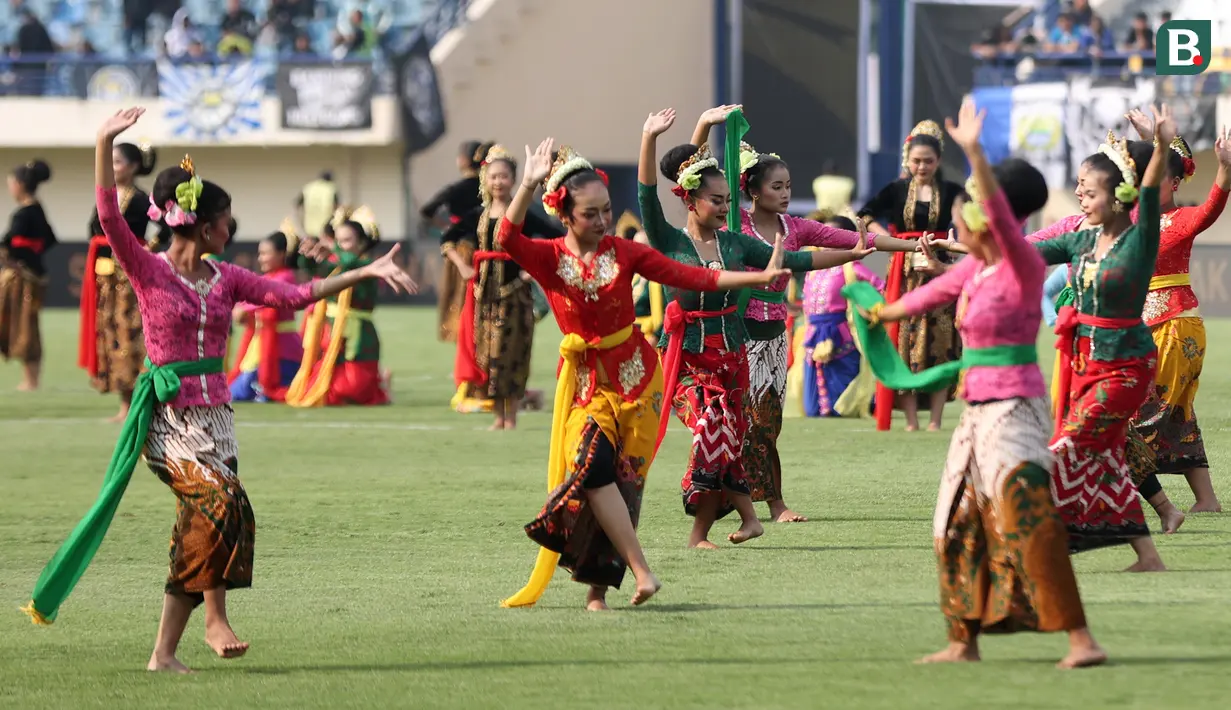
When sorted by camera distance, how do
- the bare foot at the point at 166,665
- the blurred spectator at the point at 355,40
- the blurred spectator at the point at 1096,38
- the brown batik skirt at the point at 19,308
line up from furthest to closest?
1. the blurred spectator at the point at 355,40
2. the blurred spectator at the point at 1096,38
3. the brown batik skirt at the point at 19,308
4. the bare foot at the point at 166,665

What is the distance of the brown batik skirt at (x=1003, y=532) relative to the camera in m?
5.61

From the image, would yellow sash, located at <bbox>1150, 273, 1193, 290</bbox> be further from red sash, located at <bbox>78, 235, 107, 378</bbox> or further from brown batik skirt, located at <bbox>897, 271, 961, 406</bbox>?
red sash, located at <bbox>78, 235, 107, 378</bbox>

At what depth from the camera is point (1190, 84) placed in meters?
29.5

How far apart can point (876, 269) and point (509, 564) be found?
65.2 ft

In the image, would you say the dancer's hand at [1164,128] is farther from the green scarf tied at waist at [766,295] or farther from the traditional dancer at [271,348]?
the traditional dancer at [271,348]

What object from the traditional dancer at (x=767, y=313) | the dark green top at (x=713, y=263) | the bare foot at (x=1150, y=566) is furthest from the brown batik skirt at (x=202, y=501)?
the bare foot at (x=1150, y=566)

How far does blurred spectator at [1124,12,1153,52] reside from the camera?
31.1 metres

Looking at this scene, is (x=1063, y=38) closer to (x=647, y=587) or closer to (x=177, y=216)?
(x=647, y=587)

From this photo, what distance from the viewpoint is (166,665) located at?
20.3 ft

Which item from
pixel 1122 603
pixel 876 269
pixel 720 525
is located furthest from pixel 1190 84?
pixel 1122 603

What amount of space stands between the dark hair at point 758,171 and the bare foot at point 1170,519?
215cm

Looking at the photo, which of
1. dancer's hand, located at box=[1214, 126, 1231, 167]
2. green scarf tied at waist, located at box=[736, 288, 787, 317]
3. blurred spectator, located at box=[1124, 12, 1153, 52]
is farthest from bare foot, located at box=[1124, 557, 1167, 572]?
blurred spectator, located at box=[1124, 12, 1153, 52]

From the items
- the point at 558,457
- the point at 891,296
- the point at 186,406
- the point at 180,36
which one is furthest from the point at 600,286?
the point at 180,36

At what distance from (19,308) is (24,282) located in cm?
23
